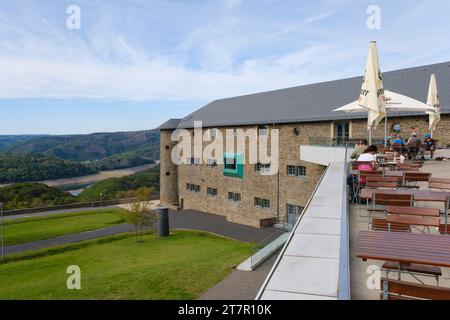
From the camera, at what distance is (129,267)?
17.7 metres

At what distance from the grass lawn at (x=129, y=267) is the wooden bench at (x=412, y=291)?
9.66 m

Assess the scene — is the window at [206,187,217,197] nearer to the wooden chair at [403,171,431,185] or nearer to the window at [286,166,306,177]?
the window at [286,166,306,177]

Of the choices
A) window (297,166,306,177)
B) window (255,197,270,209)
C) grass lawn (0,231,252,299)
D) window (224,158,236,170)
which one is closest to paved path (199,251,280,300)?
grass lawn (0,231,252,299)

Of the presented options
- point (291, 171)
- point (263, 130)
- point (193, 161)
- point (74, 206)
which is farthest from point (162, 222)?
point (74, 206)

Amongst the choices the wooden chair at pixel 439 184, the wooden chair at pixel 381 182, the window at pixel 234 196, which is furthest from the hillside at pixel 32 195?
the wooden chair at pixel 439 184

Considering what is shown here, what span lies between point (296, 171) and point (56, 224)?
25706 mm

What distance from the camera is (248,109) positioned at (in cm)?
3522

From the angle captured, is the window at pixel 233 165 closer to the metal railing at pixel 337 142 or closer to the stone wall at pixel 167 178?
the stone wall at pixel 167 178

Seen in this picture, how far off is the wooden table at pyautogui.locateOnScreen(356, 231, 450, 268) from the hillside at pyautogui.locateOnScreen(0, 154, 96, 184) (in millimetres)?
121580

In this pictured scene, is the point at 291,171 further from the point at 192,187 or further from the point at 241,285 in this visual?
the point at 241,285

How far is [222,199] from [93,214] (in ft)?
55.1

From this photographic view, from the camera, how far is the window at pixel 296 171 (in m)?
27.4
